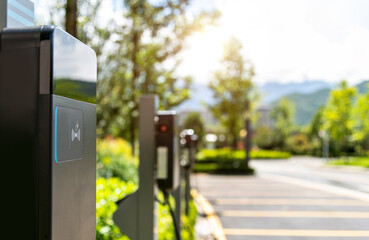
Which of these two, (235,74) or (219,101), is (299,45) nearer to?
(235,74)

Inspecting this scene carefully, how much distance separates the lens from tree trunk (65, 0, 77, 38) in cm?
255

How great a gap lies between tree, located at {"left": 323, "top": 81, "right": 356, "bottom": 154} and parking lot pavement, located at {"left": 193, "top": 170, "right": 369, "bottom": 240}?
539mm

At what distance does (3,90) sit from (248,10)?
279 cm

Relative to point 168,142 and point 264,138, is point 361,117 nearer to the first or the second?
point 168,142

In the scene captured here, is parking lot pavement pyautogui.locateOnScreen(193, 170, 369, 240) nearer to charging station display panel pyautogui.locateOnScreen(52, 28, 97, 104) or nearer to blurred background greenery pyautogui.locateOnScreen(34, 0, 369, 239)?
blurred background greenery pyautogui.locateOnScreen(34, 0, 369, 239)

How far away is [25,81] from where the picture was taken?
62 cm

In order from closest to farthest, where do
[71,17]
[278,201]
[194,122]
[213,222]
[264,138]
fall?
[71,17], [213,222], [278,201], [264,138], [194,122]

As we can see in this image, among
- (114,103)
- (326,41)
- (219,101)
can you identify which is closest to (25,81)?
(326,41)

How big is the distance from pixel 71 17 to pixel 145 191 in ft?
4.59

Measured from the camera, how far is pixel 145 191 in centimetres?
180

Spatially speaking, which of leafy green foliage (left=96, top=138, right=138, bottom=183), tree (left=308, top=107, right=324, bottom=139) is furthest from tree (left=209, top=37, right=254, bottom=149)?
leafy green foliage (left=96, top=138, right=138, bottom=183)

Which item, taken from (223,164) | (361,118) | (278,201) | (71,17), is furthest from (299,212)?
(223,164)

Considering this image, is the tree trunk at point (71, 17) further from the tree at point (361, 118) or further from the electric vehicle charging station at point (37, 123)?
the electric vehicle charging station at point (37, 123)

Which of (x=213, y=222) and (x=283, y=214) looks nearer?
(x=213, y=222)
